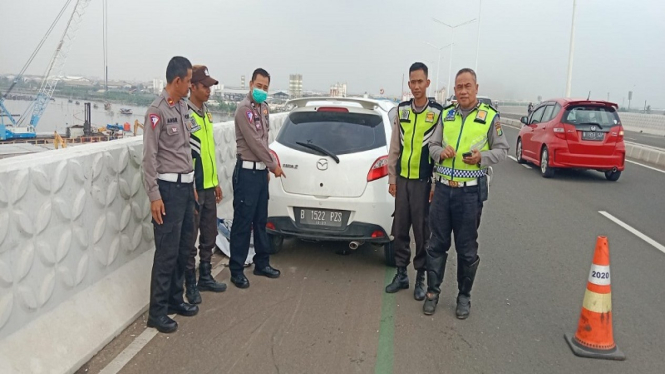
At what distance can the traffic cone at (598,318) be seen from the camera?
3998 mm

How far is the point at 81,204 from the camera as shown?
3.85m

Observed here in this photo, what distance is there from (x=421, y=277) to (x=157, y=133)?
2.74 meters

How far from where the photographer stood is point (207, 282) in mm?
5203

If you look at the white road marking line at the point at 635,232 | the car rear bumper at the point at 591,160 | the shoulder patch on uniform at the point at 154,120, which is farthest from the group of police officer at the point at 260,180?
the car rear bumper at the point at 591,160

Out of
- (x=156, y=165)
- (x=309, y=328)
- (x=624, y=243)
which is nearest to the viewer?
(x=156, y=165)

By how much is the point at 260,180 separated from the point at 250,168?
0.53 feet

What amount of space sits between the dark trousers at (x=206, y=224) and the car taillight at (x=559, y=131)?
376 inches

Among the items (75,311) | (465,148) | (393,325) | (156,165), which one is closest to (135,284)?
(75,311)

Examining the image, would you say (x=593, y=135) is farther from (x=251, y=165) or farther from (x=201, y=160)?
(x=201, y=160)

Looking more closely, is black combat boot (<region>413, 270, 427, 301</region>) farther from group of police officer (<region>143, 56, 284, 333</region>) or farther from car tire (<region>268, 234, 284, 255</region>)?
car tire (<region>268, 234, 284, 255</region>)

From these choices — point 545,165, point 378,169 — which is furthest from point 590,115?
point 378,169

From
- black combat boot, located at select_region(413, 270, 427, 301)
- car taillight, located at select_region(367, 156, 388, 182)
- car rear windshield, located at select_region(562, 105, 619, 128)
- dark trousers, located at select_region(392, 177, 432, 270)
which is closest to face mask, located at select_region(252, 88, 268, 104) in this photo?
car taillight, located at select_region(367, 156, 388, 182)

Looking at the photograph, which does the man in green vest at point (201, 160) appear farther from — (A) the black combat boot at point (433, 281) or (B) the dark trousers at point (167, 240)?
(A) the black combat boot at point (433, 281)

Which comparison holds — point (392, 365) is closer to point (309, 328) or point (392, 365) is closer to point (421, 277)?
point (309, 328)
